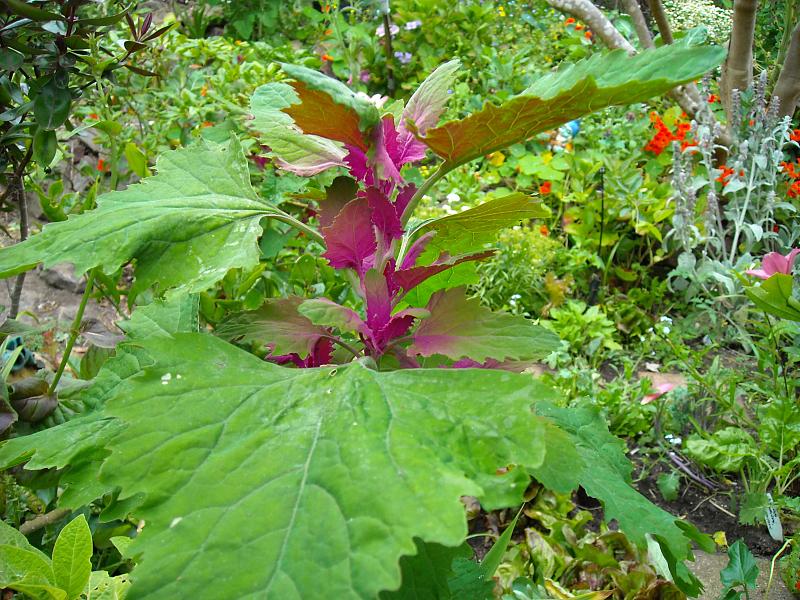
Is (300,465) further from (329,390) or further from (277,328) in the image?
(277,328)

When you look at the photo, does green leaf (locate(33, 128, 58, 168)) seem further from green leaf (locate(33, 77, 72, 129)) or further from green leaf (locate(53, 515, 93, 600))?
green leaf (locate(53, 515, 93, 600))

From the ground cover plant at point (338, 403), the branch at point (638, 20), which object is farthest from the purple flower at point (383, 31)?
the ground cover plant at point (338, 403)

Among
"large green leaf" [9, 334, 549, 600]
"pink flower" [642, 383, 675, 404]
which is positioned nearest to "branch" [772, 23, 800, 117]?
"pink flower" [642, 383, 675, 404]

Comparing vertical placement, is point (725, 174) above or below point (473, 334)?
below

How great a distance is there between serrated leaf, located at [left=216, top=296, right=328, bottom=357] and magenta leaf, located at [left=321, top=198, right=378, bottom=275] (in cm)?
9

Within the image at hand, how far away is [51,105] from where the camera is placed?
1.24 metres

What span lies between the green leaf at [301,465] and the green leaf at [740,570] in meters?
1.07

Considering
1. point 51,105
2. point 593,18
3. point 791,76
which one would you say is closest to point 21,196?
point 51,105

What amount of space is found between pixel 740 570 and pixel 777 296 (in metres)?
0.65

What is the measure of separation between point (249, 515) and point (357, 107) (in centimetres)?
40

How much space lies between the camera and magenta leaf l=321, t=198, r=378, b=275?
0.76 meters

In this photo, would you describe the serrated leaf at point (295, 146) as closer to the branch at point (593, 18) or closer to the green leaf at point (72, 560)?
A: the green leaf at point (72, 560)

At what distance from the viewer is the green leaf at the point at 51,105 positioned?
1.23 m

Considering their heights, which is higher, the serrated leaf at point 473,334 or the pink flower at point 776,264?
the serrated leaf at point 473,334
